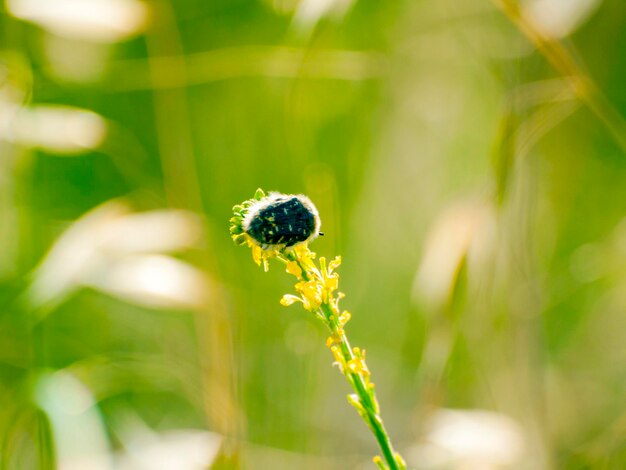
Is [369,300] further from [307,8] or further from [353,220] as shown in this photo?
[307,8]

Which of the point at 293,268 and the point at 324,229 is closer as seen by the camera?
the point at 293,268

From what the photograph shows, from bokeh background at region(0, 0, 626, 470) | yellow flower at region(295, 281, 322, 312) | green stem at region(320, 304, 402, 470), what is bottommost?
green stem at region(320, 304, 402, 470)

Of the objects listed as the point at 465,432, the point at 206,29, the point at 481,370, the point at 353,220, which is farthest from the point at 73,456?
the point at 206,29

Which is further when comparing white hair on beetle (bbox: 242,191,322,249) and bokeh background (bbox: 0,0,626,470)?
bokeh background (bbox: 0,0,626,470)

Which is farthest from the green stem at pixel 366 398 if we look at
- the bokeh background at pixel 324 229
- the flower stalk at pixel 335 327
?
the bokeh background at pixel 324 229

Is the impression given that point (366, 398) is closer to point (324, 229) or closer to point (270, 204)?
point (270, 204)

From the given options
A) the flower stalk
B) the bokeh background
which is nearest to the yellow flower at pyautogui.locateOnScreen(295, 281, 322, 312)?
the flower stalk

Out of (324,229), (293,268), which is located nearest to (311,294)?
(293,268)

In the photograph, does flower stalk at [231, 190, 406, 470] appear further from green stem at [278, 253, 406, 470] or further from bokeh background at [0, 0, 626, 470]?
bokeh background at [0, 0, 626, 470]
